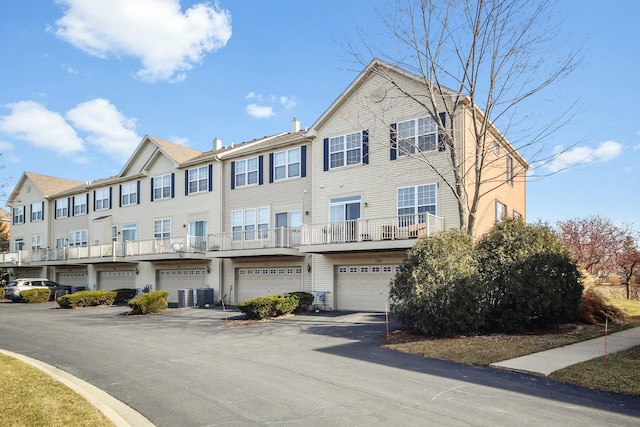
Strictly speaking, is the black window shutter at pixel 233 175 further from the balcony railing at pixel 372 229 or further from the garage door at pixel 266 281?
the balcony railing at pixel 372 229

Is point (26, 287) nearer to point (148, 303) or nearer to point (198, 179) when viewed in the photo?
point (198, 179)

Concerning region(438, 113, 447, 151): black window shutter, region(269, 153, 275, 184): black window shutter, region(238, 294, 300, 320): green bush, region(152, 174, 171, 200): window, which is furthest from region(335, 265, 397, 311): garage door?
region(152, 174, 171, 200): window

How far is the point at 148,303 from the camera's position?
22.1 metres

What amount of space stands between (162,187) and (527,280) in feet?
77.5

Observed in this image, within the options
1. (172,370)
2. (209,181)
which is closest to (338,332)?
(172,370)

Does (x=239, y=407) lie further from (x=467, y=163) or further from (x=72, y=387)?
(x=467, y=163)

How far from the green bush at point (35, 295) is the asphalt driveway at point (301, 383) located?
58.5 feet

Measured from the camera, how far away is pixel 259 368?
9.94 meters

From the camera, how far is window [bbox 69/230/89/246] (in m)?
36.5

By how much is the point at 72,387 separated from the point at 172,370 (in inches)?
81.5

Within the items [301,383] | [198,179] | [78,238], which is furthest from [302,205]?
[78,238]

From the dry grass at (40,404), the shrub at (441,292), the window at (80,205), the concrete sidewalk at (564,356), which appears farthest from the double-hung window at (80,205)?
the concrete sidewalk at (564,356)

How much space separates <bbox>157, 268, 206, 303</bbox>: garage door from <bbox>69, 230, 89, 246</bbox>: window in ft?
33.3

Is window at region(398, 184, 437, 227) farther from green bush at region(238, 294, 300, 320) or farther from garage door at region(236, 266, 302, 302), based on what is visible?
garage door at region(236, 266, 302, 302)
